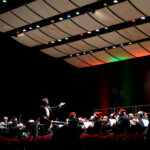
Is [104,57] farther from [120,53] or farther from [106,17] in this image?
[106,17]

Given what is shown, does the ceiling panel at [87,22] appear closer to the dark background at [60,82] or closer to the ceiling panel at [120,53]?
the ceiling panel at [120,53]

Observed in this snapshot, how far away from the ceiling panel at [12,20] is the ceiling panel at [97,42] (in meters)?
4.26

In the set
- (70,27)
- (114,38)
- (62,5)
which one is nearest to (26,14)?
(62,5)

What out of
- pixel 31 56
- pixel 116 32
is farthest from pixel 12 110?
pixel 116 32

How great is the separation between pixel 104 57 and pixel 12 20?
23.8 feet

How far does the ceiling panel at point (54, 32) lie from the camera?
54.0 feet

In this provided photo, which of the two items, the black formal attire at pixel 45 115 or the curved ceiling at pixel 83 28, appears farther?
the curved ceiling at pixel 83 28

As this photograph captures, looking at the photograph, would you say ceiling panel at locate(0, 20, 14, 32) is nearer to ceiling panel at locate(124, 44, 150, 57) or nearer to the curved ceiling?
the curved ceiling

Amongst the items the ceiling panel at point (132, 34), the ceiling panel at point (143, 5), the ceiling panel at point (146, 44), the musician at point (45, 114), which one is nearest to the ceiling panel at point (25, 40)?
the ceiling panel at point (132, 34)

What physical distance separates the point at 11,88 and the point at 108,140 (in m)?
14.1

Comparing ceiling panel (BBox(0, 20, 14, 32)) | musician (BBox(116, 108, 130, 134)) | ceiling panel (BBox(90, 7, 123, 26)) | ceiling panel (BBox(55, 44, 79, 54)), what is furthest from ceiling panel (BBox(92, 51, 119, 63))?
musician (BBox(116, 108, 130, 134))

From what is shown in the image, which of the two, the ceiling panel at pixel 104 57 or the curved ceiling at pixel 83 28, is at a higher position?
the curved ceiling at pixel 83 28

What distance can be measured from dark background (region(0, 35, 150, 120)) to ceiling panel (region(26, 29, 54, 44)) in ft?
5.64

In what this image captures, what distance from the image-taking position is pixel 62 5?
14.1m
